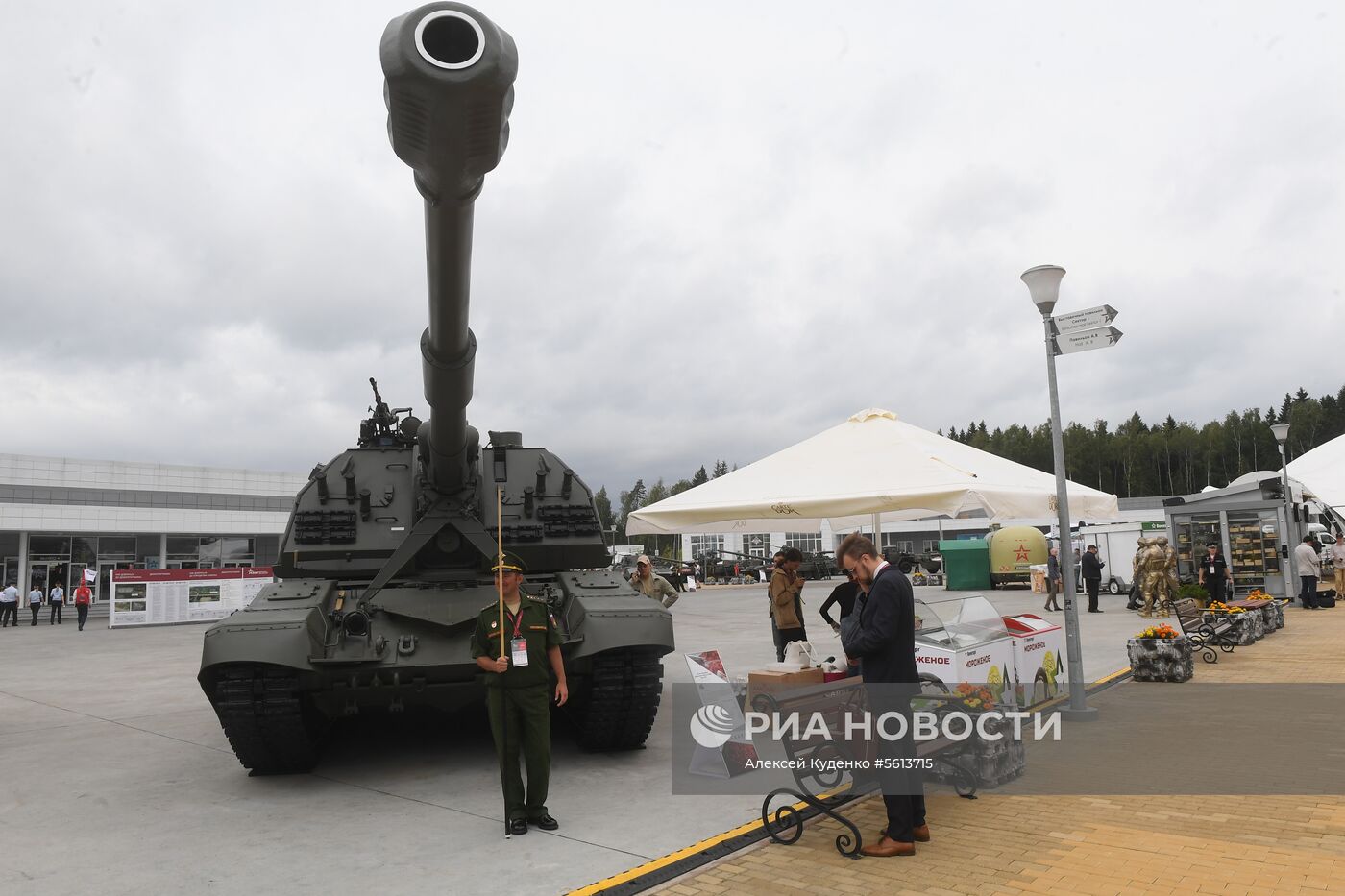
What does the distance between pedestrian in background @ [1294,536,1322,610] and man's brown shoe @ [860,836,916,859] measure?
60.5 feet

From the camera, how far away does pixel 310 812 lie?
5711 millimetres

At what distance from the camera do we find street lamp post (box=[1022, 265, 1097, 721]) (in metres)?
7.88

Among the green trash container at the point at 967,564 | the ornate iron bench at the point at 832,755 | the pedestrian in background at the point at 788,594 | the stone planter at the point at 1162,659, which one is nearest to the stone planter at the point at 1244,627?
the stone planter at the point at 1162,659

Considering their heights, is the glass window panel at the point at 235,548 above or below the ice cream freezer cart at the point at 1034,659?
above

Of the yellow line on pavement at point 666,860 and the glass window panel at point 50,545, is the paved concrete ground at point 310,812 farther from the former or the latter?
the glass window panel at point 50,545

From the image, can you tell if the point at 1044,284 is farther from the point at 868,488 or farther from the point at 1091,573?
the point at 1091,573

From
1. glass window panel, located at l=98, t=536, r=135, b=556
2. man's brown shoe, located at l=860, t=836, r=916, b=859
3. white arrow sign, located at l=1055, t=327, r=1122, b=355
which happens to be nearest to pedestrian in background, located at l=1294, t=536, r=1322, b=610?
white arrow sign, located at l=1055, t=327, r=1122, b=355

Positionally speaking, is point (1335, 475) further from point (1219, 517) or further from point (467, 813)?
point (467, 813)

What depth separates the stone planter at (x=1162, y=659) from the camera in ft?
32.4

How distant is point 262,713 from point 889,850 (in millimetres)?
3907

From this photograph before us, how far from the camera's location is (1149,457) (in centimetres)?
7812

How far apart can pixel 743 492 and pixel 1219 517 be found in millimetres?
15014

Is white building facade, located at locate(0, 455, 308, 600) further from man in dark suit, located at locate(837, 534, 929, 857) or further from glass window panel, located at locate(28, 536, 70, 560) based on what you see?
man in dark suit, located at locate(837, 534, 929, 857)

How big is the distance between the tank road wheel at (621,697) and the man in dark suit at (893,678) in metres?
2.13
